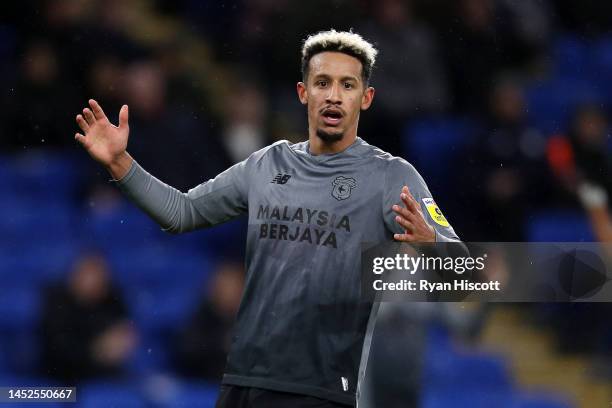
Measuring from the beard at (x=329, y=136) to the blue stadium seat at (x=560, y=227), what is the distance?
156 inches

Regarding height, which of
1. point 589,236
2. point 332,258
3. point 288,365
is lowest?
point 288,365

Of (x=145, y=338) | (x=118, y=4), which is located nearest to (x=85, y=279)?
(x=145, y=338)

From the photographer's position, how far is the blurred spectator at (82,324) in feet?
19.6

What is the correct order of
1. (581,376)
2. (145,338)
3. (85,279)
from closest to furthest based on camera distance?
(85,279)
(145,338)
(581,376)

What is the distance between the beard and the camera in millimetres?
3715

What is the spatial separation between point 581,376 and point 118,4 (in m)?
4.25

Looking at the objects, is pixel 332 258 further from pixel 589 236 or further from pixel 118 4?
pixel 118 4

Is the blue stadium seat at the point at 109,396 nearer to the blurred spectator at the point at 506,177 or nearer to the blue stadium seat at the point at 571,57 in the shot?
the blurred spectator at the point at 506,177

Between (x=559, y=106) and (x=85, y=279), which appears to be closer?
(x=85, y=279)

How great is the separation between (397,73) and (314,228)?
12.9ft

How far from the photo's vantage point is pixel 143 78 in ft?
24.1

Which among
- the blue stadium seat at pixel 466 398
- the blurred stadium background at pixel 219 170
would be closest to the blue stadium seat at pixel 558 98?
the blurred stadium background at pixel 219 170

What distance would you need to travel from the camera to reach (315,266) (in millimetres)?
3592

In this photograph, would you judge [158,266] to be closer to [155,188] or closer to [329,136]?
[155,188]
